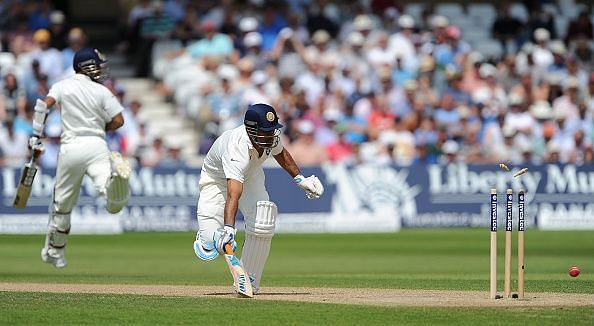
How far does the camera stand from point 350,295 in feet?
32.2

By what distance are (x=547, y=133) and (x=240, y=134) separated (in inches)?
504

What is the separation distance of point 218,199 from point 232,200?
686mm

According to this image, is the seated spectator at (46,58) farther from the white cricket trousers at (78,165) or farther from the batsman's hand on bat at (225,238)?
the batsman's hand on bat at (225,238)

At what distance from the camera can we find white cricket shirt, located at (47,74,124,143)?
11359mm

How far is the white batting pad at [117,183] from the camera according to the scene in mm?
10867

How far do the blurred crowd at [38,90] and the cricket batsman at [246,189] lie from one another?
926cm

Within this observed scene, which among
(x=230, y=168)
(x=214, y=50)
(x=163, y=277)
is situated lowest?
(x=163, y=277)

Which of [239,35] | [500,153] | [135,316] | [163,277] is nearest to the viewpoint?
[135,316]

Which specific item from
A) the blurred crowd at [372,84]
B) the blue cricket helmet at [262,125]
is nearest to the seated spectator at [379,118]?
the blurred crowd at [372,84]

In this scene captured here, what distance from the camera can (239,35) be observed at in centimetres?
2245

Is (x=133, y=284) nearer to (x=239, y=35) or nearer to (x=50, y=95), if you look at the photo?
(x=50, y=95)

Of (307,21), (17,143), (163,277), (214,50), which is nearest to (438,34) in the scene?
(307,21)

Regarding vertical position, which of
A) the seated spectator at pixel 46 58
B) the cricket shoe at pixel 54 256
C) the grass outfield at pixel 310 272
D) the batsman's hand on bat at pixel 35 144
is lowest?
the grass outfield at pixel 310 272

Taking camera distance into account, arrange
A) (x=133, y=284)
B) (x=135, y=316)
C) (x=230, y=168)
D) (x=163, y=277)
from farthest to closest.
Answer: (x=163, y=277)
(x=133, y=284)
(x=230, y=168)
(x=135, y=316)
